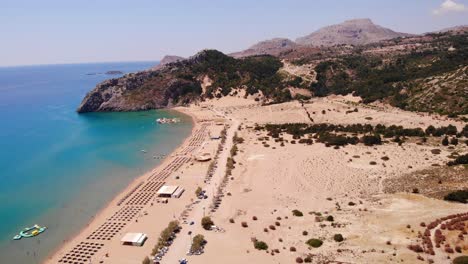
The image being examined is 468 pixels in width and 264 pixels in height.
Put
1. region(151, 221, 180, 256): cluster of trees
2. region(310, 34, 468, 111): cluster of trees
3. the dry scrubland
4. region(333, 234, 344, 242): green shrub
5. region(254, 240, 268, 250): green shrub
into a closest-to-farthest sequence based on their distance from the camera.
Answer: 1. the dry scrubland
2. region(333, 234, 344, 242): green shrub
3. region(254, 240, 268, 250): green shrub
4. region(151, 221, 180, 256): cluster of trees
5. region(310, 34, 468, 111): cluster of trees

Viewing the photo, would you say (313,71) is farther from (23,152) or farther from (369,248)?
(369,248)

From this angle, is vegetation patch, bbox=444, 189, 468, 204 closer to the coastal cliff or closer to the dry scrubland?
the dry scrubland

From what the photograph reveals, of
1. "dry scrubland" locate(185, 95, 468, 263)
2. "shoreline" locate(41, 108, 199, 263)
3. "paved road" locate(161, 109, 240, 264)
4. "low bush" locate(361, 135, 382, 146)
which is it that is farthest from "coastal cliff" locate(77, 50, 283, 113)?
"paved road" locate(161, 109, 240, 264)

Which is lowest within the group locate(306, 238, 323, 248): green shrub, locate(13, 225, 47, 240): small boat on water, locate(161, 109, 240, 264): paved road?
locate(13, 225, 47, 240): small boat on water

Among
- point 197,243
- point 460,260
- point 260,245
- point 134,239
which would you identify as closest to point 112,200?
point 134,239

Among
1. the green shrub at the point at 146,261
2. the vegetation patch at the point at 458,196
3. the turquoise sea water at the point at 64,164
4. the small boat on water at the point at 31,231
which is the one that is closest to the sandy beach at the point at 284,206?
the vegetation patch at the point at 458,196

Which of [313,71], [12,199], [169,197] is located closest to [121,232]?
[169,197]

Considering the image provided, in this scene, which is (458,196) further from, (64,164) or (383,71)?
(383,71)
